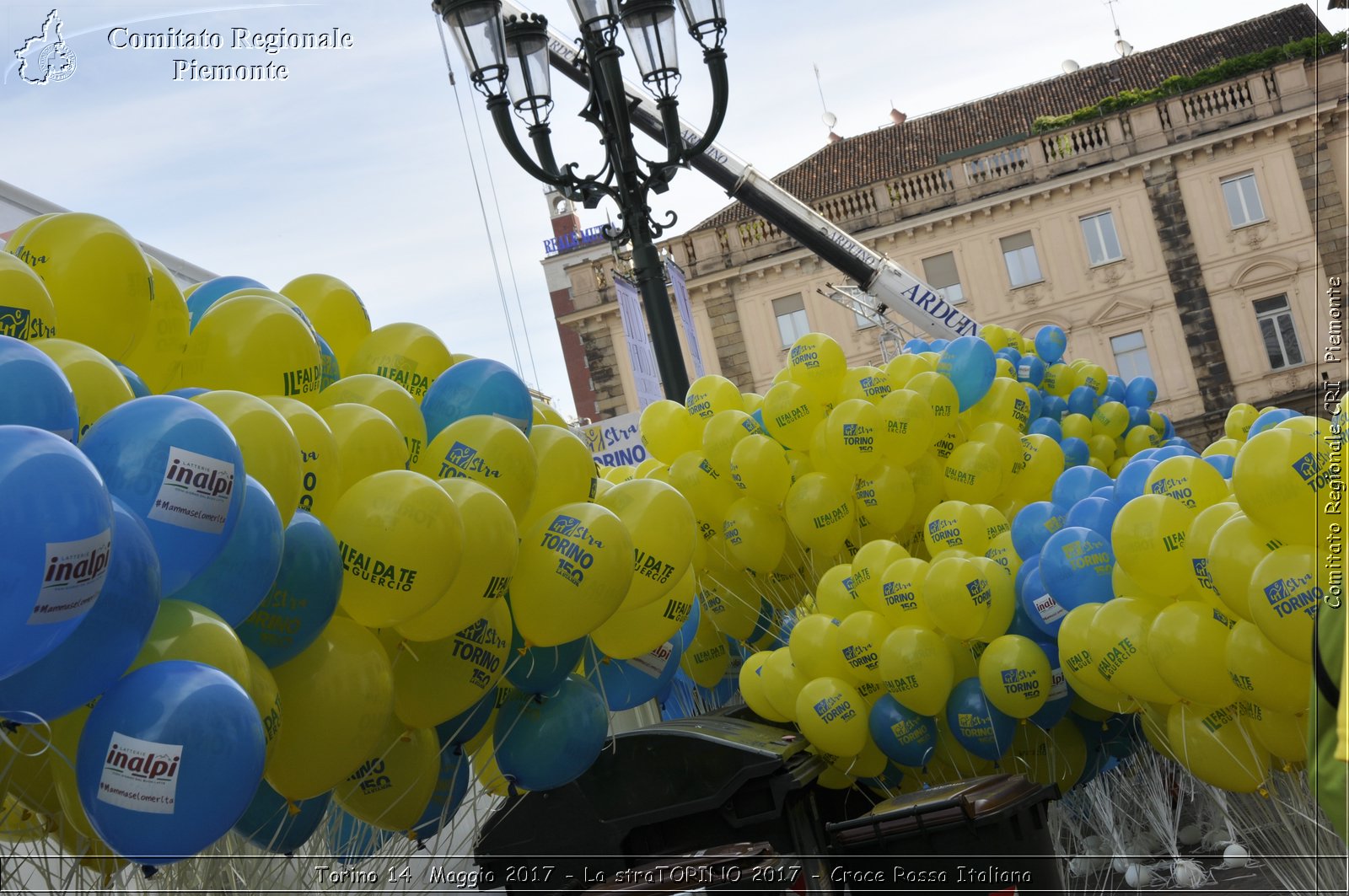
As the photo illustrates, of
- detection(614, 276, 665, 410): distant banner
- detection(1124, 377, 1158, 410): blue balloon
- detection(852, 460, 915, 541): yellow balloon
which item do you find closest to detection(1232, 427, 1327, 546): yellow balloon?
detection(852, 460, 915, 541): yellow balloon

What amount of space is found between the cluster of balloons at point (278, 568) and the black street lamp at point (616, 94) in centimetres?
238

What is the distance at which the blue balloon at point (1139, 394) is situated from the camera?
13.6 meters

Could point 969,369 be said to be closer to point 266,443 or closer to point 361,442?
point 361,442

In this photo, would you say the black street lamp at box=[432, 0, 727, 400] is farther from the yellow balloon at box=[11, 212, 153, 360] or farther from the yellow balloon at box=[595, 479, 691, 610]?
the yellow balloon at box=[11, 212, 153, 360]

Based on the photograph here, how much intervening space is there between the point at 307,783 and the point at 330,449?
2.82 feet

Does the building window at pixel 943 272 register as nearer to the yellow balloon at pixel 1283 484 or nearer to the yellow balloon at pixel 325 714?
the yellow balloon at pixel 1283 484

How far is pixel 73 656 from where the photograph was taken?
2.26 m

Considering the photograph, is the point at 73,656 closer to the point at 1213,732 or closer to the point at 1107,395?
the point at 1213,732

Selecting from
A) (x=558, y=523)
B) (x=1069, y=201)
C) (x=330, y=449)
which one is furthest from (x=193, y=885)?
(x=1069, y=201)

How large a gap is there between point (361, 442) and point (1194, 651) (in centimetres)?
313

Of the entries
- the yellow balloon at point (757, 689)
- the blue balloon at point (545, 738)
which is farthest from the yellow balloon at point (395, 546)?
the yellow balloon at point (757, 689)

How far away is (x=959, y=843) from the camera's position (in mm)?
5422

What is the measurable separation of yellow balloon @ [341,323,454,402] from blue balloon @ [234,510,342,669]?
4.02 ft

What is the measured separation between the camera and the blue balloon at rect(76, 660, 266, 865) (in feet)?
7.63
